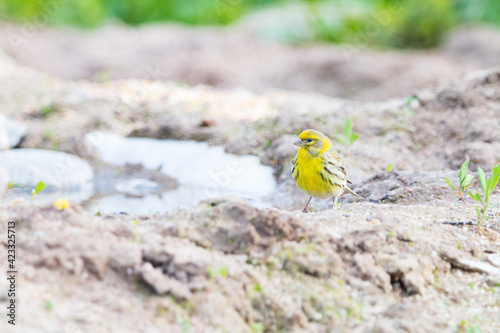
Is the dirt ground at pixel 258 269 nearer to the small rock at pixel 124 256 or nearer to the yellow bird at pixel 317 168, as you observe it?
the small rock at pixel 124 256

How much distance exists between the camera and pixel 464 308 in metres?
2.90

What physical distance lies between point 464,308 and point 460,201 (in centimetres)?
170

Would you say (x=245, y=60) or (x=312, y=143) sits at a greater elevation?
(x=312, y=143)

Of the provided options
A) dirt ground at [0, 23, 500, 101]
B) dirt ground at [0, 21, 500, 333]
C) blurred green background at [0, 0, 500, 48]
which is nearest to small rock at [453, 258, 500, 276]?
dirt ground at [0, 21, 500, 333]

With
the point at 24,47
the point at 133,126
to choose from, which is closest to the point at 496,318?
the point at 133,126

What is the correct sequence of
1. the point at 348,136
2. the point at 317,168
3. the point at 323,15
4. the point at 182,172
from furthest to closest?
the point at 323,15 → the point at 182,172 → the point at 348,136 → the point at 317,168

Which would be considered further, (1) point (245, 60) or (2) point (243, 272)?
(1) point (245, 60)

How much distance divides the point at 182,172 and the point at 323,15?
1207 cm

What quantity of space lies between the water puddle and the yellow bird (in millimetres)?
1167

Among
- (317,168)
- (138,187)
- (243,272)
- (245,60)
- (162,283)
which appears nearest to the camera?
(162,283)

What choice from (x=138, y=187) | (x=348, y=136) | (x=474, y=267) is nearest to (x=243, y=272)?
(x=474, y=267)

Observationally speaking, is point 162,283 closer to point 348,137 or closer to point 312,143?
point 312,143

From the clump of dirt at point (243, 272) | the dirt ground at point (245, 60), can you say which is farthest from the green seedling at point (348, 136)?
the dirt ground at point (245, 60)

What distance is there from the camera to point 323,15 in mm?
17312
